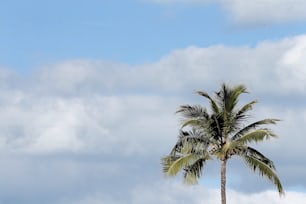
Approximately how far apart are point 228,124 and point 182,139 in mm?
2844

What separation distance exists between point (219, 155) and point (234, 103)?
3.75 m

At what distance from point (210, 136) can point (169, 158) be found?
2.75m

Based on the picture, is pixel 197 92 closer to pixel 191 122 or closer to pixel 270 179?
pixel 191 122

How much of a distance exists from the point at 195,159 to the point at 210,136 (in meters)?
1.65

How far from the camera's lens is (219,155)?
77.6 m

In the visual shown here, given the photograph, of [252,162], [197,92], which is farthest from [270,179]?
[197,92]

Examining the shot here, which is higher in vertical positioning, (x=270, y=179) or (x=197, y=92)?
(x=197, y=92)

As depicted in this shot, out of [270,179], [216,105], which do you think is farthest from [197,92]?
[270,179]

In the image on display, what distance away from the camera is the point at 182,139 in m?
78.8

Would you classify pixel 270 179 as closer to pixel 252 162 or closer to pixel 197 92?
pixel 252 162

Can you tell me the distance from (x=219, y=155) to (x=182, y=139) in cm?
259

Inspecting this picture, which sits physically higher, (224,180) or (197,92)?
(197,92)

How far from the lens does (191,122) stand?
259ft

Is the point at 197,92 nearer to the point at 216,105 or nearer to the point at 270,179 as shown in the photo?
the point at 216,105
